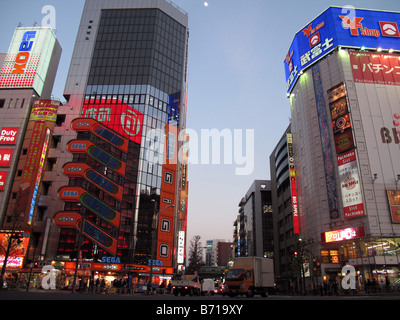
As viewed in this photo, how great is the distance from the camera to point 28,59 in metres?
64.3

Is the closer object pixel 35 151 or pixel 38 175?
pixel 38 175

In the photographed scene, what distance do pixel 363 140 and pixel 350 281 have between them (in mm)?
22775

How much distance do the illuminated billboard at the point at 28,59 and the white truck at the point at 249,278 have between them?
57.5 meters

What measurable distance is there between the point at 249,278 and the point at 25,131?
177 ft

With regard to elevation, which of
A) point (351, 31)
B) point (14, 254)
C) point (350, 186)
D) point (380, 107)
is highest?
point (351, 31)

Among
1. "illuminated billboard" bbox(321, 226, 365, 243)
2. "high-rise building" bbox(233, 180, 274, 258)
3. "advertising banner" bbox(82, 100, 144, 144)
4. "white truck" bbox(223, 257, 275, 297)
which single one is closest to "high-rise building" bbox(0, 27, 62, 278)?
"advertising banner" bbox(82, 100, 144, 144)

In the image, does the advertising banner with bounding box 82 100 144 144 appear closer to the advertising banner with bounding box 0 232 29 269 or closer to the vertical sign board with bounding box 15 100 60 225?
the vertical sign board with bounding box 15 100 60 225

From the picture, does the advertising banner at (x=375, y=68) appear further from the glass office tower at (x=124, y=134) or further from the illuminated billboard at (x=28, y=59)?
the illuminated billboard at (x=28, y=59)

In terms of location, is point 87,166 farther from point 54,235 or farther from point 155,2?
point 155,2

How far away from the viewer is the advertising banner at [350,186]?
155ft

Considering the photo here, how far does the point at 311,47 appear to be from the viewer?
63.7 meters

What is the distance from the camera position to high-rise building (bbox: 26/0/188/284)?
53625 millimetres

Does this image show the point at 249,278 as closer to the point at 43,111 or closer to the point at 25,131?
the point at 25,131

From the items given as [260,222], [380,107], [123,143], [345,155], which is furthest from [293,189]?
[260,222]
